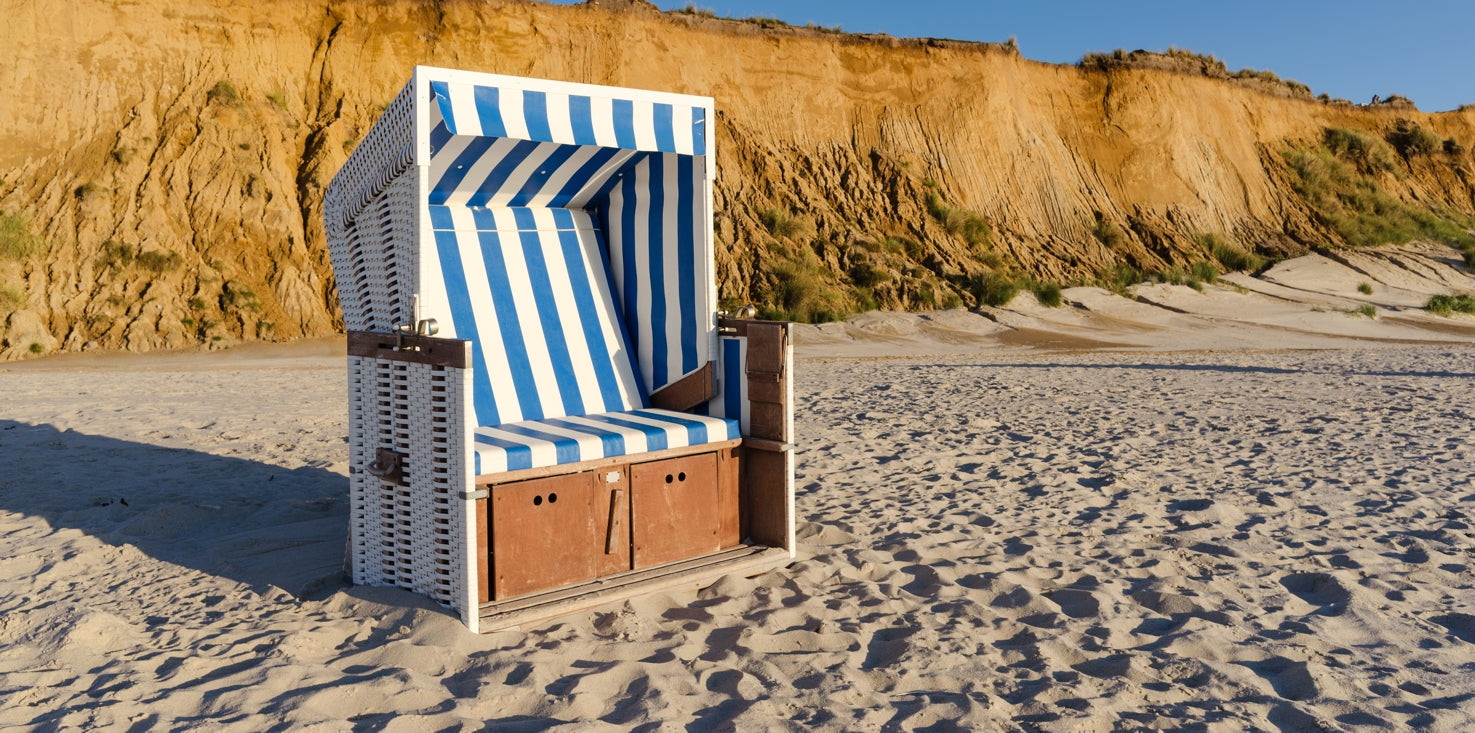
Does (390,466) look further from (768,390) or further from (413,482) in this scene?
(768,390)

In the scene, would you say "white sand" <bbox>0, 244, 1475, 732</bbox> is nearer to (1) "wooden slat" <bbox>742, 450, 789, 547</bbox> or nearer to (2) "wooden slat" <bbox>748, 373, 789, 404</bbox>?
(1) "wooden slat" <bbox>742, 450, 789, 547</bbox>

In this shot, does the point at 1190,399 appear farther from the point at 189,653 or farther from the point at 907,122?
the point at 907,122

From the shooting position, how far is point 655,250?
499 centimetres

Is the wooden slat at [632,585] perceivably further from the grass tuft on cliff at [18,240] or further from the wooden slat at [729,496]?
the grass tuft on cliff at [18,240]

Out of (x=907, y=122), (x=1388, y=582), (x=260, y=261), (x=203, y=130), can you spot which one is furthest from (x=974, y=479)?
(x=907, y=122)

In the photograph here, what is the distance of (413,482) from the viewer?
387 cm

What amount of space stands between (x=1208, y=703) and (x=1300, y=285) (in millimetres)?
27425

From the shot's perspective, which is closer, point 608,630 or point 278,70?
point 608,630

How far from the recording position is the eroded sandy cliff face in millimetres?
18766

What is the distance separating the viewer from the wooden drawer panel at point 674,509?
14.1 feet

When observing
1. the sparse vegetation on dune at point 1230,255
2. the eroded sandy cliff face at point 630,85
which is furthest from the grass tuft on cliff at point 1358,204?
the sparse vegetation on dune at point 1230,255

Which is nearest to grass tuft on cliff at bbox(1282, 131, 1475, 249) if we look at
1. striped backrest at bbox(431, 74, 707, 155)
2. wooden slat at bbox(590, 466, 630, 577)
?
striped backrest at bbox(431, 74, 707, 155)

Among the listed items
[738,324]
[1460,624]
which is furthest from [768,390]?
[1460,624]

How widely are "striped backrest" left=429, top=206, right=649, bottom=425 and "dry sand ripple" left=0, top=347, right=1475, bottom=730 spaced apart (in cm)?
115
